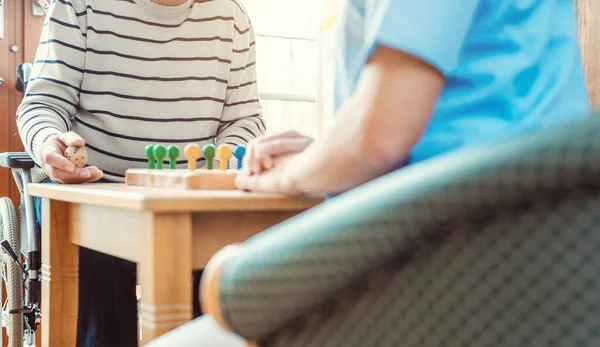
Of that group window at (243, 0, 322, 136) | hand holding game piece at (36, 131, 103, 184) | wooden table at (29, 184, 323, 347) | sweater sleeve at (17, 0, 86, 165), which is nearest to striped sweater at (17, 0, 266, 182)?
sweater sleeve at (17, 0, 86, 165)

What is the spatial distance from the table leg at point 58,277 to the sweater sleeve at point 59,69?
1.14 ft

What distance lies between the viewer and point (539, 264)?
14.5 inches

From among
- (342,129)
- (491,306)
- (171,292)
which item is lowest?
(171,292)

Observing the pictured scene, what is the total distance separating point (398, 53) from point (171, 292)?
45cm

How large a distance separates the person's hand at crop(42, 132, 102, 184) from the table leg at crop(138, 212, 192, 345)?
0.45 m

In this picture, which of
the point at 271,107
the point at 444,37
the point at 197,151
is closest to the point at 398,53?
the point at 444,37

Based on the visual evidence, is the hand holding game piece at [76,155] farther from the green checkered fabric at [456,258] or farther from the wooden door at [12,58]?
the wooden door at [12,58]

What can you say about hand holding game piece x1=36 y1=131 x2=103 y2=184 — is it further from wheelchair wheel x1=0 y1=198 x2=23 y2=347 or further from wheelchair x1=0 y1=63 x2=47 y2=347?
wheelchair wheel x1=0 y1=198 x2=23 y2=347

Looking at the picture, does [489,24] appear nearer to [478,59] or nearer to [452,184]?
[478,59]

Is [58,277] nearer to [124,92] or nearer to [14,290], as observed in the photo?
[124,92]

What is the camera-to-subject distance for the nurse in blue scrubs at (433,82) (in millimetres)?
522

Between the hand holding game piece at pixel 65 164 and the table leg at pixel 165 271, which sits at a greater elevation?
the hand holding game piece at pixel 65 164

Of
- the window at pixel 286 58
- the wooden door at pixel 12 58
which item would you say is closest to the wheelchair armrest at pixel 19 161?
the wooden door at pixel 12 58

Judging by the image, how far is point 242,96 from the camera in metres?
1.73
